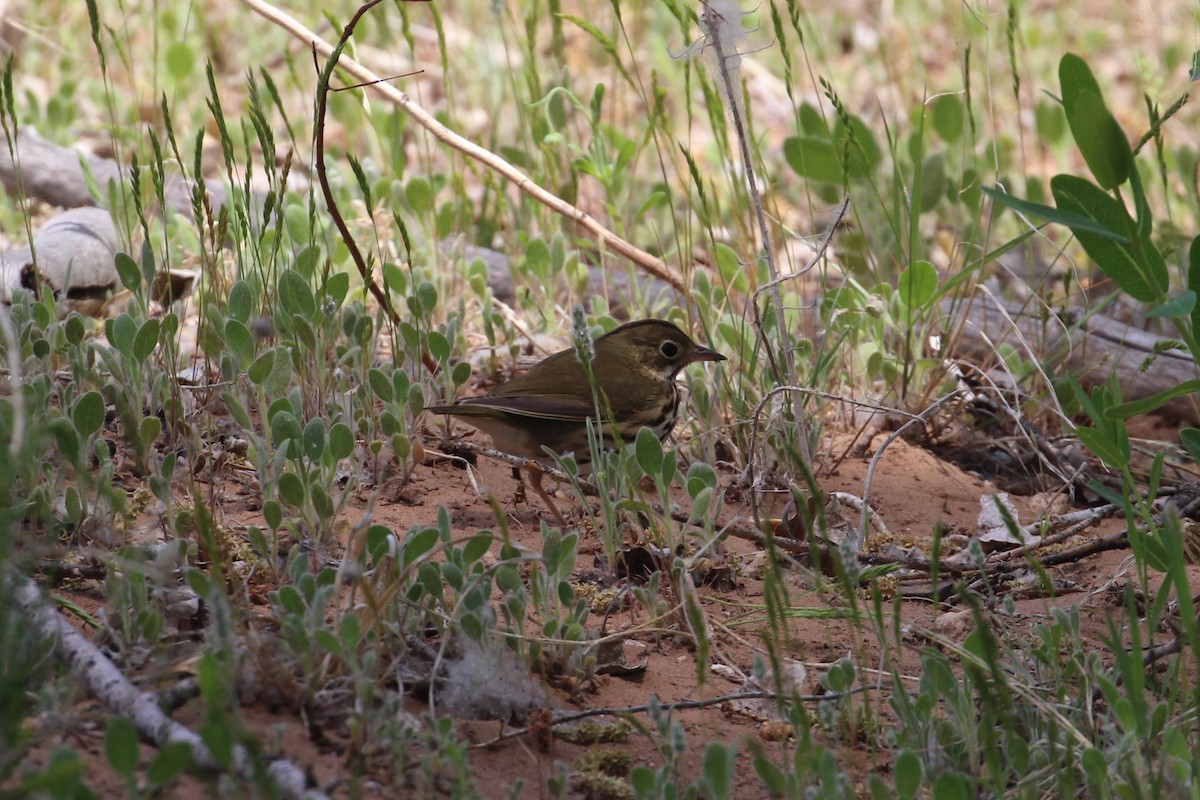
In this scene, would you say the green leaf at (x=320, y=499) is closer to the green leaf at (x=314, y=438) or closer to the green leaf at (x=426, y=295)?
the green leaf at (x=314, y=438)

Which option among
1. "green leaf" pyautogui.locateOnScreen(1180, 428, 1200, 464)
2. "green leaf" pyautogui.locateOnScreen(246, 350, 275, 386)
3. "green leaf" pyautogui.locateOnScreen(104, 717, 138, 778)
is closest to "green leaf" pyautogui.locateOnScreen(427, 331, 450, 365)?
"green leaf" pyautogui.locateOnScreen(246, 350, 275, 386)

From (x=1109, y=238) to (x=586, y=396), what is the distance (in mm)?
2162

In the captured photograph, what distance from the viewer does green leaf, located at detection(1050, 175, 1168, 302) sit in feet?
9.49

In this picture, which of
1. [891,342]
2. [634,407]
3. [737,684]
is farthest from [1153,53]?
[737,684]

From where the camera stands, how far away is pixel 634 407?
4.98 meters

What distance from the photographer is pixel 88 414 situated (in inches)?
130

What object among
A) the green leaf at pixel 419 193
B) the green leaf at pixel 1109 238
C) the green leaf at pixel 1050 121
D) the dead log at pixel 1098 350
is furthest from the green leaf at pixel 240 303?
the green leaf at pixel 1050 121

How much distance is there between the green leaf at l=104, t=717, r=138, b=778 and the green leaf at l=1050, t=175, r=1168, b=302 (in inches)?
82.3

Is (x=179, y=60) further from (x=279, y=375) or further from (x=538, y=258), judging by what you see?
(x=279, y=375)

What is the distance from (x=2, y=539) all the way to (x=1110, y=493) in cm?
247

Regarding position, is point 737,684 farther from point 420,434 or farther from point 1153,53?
point 1153,53

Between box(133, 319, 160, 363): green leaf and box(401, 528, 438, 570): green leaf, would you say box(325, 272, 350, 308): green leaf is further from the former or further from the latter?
box(401, 528, 438, 570): green leaf

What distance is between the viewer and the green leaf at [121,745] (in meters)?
2.05

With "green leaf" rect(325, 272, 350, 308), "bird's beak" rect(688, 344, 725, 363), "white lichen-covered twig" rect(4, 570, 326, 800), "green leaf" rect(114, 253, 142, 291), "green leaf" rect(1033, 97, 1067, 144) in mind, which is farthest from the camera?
"green leaf" rect(1033, 97, 1067, 144)
